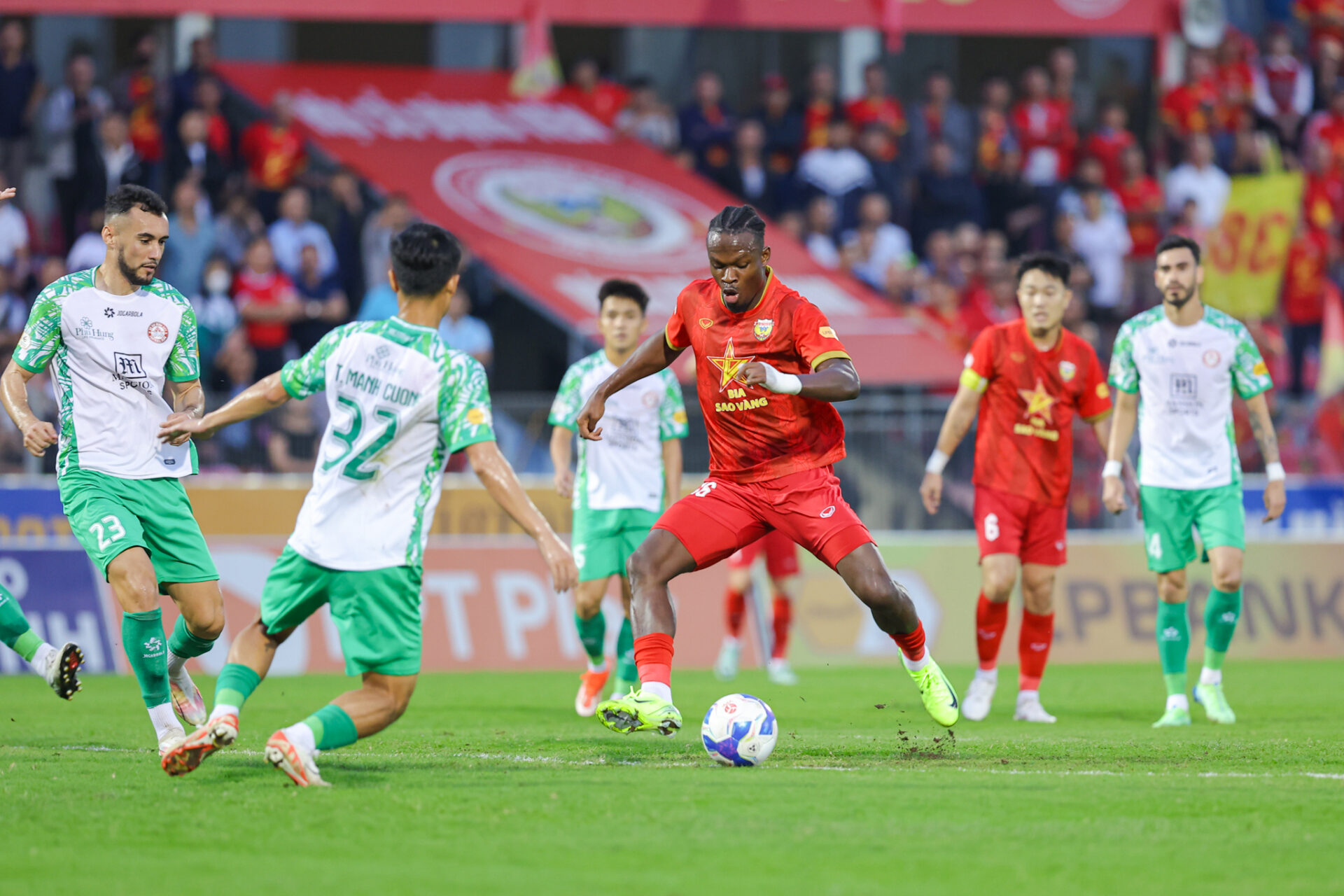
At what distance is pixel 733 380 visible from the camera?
7652 mm

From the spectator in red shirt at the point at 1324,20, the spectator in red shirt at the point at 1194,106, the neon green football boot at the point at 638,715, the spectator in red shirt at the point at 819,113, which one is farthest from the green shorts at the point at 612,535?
the spectator in red shirt at the point at 1324,20

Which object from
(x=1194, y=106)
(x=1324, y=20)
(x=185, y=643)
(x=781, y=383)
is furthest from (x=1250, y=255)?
(x=185, y=643)

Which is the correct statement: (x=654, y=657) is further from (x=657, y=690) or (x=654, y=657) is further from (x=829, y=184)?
(x=829, y=184)

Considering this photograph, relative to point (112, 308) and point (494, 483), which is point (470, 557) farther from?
point (494, 483)

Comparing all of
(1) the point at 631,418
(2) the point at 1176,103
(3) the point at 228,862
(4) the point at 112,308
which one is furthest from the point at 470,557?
(2) the point at 1176,103

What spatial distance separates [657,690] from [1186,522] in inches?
172

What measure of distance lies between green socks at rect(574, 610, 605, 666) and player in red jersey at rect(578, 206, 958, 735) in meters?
2.96

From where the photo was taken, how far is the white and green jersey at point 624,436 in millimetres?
10703

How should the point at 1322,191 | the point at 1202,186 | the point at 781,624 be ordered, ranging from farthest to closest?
1. the point at 1322,191
2. the point at 1202,186
3. the point at 781,624

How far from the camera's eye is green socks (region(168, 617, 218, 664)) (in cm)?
797

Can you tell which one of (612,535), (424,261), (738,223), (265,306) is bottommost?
(612,535)

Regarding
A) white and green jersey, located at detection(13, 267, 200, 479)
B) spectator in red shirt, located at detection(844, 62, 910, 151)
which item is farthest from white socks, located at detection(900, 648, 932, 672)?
spectator in red shirt, located at detection(844, 62, 910, 151)

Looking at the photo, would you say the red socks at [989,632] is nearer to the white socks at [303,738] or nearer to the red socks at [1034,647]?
the red socks at [1034,647]

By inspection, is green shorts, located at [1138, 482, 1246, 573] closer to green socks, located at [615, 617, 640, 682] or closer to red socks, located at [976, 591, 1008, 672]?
red socks, located at [976, 591, 1008, 672]
